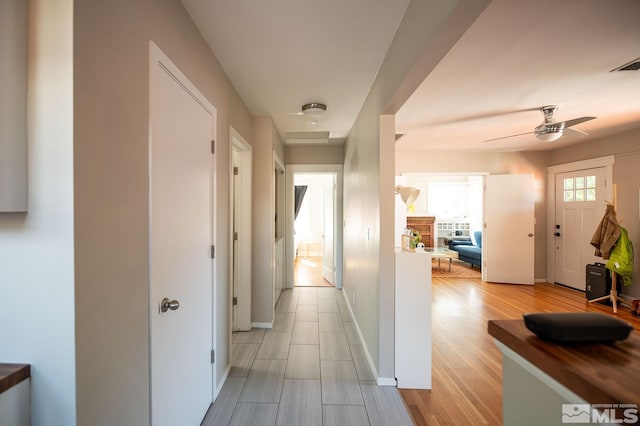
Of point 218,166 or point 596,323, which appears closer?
point 596,323

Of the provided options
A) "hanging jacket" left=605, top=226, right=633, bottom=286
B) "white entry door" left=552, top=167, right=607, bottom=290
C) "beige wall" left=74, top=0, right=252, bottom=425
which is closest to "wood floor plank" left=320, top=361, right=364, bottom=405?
"beige wall" left=74, top=0, right=252, bottom=425

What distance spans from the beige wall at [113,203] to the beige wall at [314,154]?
3267mm

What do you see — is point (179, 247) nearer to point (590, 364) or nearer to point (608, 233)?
point (590, 364)

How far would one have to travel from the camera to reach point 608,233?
3.79 m

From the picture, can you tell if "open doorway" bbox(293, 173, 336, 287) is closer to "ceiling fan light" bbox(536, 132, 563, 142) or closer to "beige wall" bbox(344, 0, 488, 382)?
"beige wall" bbox(344, 0, 488, 382)

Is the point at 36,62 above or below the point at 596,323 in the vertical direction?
above

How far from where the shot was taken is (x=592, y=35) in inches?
67.8

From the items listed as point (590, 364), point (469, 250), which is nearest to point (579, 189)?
point (469, 250)

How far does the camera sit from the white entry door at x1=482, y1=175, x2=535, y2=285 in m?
5.02

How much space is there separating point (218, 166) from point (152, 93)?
0.84m

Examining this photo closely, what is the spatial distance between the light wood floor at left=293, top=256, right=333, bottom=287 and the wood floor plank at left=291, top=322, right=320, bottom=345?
1773 millimetres

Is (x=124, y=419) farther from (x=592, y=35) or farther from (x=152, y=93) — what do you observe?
(x=592, y=35)

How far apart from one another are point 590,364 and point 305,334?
2.80 m

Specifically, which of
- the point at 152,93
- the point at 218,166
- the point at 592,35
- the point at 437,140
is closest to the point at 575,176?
the point at 437,140
